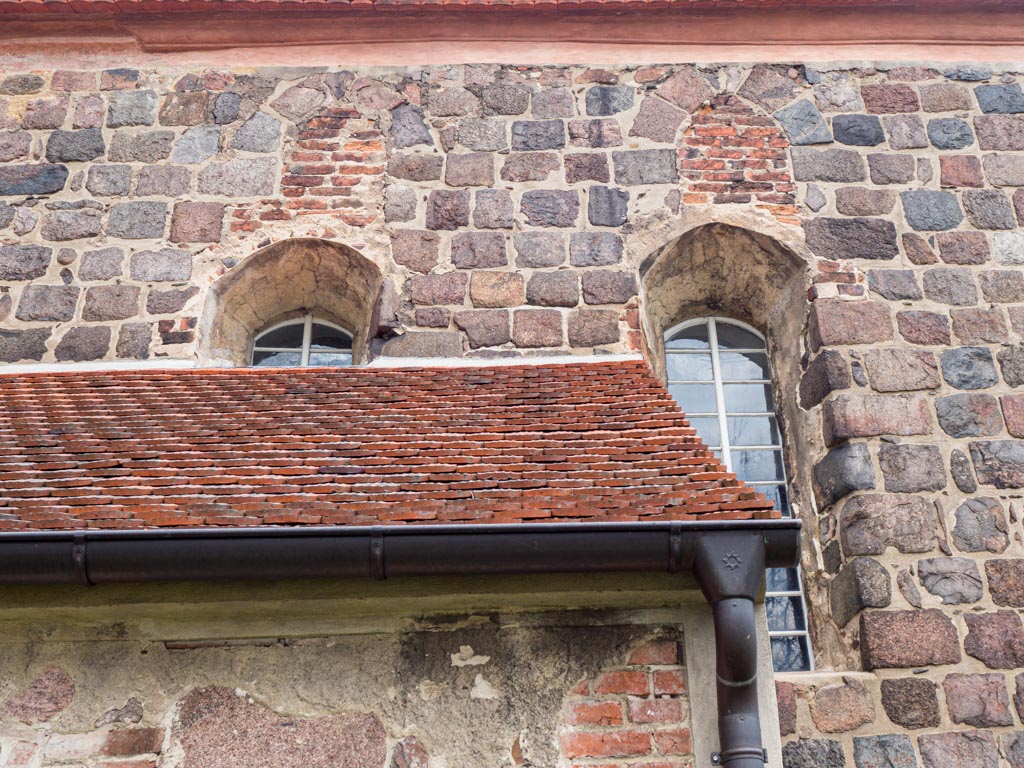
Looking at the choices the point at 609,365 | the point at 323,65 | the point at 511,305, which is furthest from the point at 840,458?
the point at 323,65

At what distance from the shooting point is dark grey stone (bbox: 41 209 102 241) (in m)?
6.18

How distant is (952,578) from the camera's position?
16.2ft

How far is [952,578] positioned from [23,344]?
5.00 meters

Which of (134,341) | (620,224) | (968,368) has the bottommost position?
(968,368)

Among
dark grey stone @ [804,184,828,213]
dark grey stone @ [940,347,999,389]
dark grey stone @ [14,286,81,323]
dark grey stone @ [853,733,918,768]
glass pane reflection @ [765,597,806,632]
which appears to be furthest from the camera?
dark grey stone @ [804,184,828,213]

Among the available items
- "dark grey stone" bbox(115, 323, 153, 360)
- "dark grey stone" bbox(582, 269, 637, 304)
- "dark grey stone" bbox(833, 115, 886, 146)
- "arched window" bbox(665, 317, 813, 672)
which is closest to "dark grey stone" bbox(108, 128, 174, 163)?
"dark grey stone" bbox(115, 323, 153, 360)

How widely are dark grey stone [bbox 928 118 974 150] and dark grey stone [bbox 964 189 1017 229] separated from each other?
36cm

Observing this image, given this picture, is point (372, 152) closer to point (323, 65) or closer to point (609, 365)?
point (323, 65)

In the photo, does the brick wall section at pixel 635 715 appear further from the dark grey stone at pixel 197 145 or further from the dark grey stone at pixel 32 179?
the dark grey stone at pixel 32 179

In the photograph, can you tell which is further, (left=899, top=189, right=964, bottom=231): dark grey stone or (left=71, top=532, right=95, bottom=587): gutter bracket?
(left=899, top=189, right=964, bottom=231): dark grey stone

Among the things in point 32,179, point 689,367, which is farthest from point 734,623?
point 32,179

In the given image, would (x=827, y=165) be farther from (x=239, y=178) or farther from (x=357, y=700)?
(x=357, y=700)

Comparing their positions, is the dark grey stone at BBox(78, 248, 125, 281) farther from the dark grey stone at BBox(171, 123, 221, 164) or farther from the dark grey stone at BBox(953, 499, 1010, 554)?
the dark grey stone at BBox(953, 499, 1010, 554)

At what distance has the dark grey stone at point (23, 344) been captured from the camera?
5.77 metres
